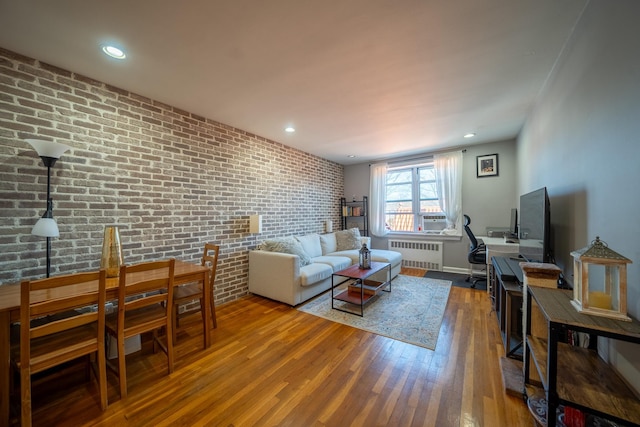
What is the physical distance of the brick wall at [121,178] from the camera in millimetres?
1817

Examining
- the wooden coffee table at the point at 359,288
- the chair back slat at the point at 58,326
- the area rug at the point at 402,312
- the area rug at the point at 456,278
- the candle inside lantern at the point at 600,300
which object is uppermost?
the candle inside lantern at the point at 600,300

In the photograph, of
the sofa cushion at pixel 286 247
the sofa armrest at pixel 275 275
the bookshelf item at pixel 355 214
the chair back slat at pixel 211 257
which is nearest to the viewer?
the chair back slat at pixel 211 257

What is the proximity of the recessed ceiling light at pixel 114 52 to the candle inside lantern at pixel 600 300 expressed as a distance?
338cm

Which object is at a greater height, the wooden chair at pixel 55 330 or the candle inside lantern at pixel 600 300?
the candle inside lantern at pixel 600 300

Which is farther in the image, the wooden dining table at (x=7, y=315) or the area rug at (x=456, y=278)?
the area rug at (x=456, y=278)

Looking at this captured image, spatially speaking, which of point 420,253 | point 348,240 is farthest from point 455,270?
point 348,240

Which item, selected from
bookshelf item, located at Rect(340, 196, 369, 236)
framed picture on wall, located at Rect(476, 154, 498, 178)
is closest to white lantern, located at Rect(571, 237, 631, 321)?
framed picture on wall, located at Rect(476, 154, 498, 178)

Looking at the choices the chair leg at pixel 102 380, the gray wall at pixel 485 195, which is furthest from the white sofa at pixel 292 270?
the chair leg at pixel 102 380

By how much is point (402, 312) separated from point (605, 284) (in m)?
1.95

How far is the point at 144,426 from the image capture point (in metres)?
1.39

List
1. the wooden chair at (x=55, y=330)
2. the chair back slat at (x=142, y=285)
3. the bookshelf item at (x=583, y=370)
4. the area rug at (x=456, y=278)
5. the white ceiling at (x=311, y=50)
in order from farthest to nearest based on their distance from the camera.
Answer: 1. the area rug at (x=456, y=278)
2. the chair back slat at (x=142, y=285)
3. the white ceiling at (x=311, y=50)
4. the wooden chair at (x=55, y=330)
5. the bookshelf item at (x=583, y=370)

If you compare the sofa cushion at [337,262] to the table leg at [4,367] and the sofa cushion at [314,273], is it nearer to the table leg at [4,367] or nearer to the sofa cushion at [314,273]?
the sofa cushion at [314,273]

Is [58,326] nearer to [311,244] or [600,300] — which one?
[600,300]

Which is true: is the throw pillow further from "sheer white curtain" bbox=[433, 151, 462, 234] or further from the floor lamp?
the floor lamp
